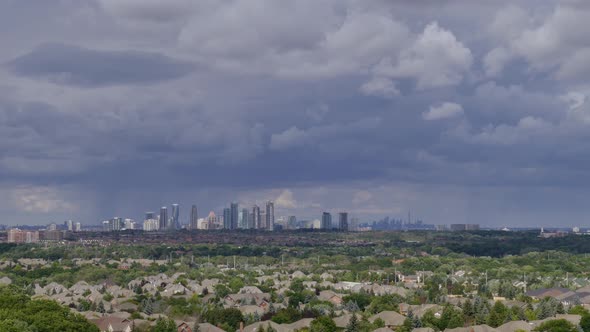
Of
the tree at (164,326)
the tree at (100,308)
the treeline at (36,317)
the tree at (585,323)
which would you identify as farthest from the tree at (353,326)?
the tree at (100,308)

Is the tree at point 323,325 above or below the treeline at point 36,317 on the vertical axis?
below

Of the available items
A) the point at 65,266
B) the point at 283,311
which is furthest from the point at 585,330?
the point at 65,266

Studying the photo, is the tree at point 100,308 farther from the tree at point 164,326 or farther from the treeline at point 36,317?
the treeline at point 36,317

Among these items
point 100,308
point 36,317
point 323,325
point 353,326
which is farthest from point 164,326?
point 100,308

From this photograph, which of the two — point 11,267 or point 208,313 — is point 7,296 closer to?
point 208,313

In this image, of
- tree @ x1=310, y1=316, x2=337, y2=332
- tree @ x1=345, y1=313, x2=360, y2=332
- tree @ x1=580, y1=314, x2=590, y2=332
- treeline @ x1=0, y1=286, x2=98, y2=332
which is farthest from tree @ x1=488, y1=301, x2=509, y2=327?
treeline @ x1=0, y1=286, x2=98, y2=332

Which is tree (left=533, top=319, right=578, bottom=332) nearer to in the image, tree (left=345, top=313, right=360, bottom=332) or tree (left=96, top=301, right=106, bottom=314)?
tree (left=345, top=313, right=360, bottom=332)
